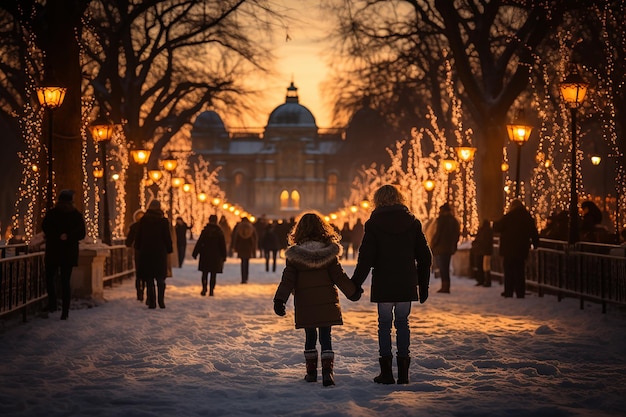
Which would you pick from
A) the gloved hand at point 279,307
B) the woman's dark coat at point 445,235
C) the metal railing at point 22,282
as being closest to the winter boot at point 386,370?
the gloved hand at point 279,307

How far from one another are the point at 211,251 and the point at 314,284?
417 inches

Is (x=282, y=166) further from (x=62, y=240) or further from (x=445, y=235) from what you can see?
(x=62, y=240)

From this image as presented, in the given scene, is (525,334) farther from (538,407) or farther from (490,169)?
(490,169)

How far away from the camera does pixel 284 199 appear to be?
432 feet

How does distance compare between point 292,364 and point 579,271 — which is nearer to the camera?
point 292,364

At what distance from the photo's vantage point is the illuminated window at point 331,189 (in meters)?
132

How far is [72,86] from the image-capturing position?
16.6 meters

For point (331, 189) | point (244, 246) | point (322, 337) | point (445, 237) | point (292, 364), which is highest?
point (331, 189)

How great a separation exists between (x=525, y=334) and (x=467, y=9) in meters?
14.5

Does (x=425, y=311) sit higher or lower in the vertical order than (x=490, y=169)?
lower

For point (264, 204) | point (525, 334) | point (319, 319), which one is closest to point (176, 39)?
point (525, 334)

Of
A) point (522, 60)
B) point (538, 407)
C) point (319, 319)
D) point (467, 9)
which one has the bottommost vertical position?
point (538, 407)

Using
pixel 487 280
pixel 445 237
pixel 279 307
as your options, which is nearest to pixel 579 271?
pixel 445 237

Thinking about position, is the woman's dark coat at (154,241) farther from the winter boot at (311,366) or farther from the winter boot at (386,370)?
the winter boot at (386,370)
